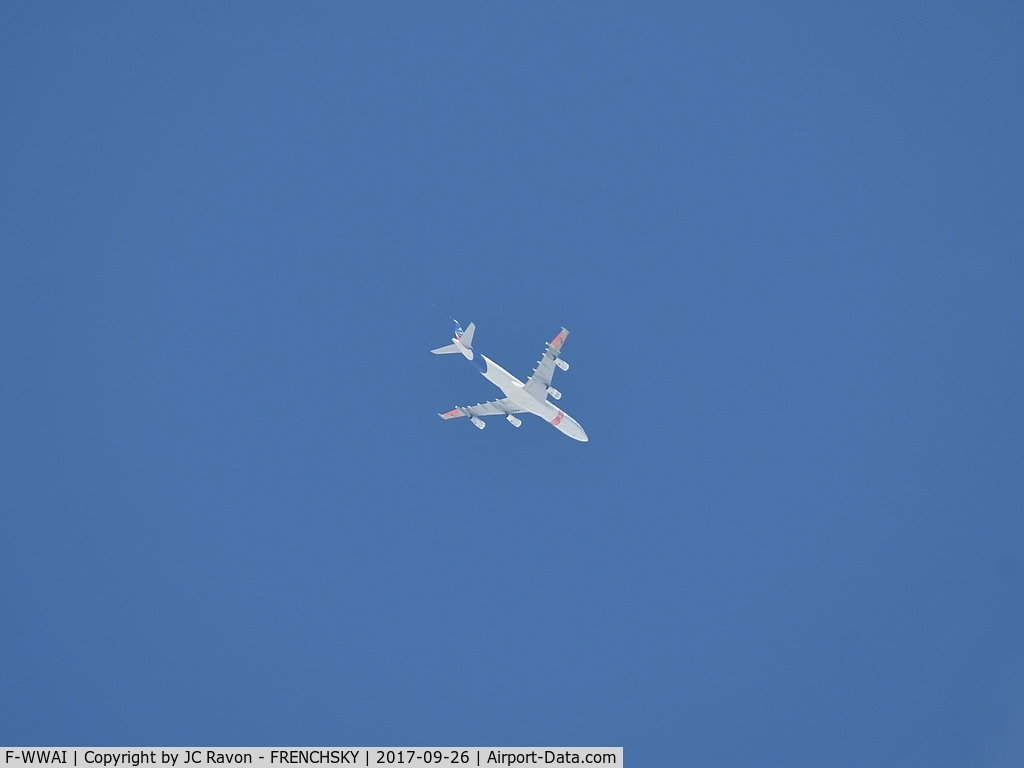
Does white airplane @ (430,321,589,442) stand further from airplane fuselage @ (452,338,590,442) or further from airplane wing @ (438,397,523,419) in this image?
airplane wing @ (438,397,523,419)

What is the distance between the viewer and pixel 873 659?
83938mm

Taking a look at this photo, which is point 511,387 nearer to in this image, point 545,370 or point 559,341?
point 545,370

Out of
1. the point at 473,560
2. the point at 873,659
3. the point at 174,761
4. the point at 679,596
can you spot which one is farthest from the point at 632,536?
the point at 174,761

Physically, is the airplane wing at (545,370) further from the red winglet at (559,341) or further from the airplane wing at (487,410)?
the airplane wing at (487,410)

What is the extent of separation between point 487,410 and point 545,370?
20.4 ft

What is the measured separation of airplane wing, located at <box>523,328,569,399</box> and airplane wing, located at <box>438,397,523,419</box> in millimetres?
2815

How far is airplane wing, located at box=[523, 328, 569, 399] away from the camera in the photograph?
241 ft

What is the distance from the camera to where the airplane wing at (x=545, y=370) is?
73.6m

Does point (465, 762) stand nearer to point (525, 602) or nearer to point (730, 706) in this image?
point (525, 602)

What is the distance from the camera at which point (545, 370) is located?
75.1 meters

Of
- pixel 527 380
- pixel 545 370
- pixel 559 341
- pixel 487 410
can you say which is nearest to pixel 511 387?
pixel 527 380

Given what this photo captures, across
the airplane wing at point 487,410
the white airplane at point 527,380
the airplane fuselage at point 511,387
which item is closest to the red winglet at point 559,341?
the white airplane at point 527,380

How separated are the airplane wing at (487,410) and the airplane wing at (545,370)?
9.24 ft

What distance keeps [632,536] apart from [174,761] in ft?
110
